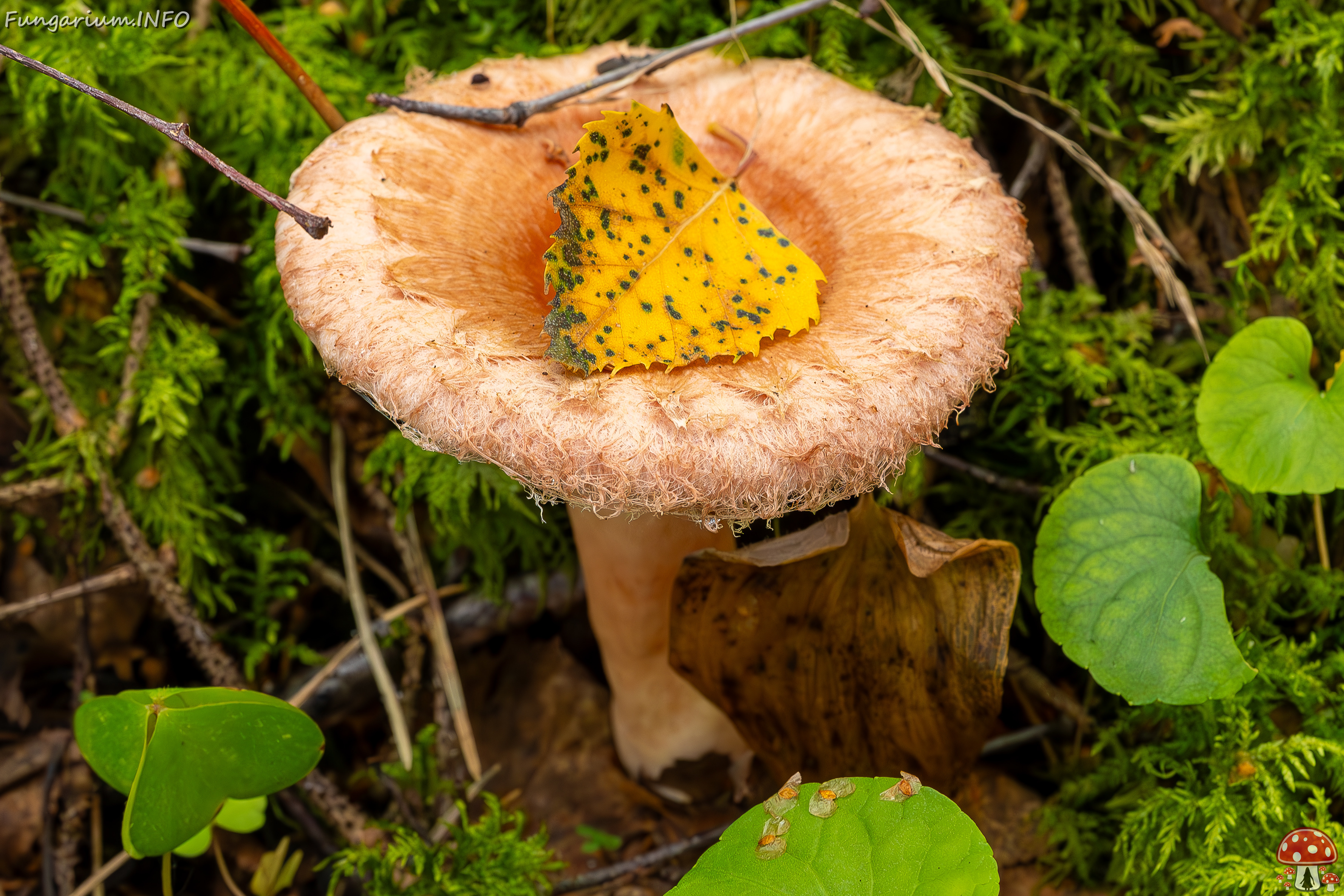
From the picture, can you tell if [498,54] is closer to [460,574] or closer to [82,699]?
[460,574]

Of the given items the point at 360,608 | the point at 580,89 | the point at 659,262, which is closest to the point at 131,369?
the point at 360,608

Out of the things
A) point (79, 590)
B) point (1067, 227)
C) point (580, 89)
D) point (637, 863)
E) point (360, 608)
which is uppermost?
point (580, 89)

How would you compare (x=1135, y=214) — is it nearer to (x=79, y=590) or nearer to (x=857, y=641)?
(x=857, y=641)

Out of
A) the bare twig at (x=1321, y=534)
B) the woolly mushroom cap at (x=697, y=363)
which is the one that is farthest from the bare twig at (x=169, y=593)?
the bare twig at (x=1321, y=534)

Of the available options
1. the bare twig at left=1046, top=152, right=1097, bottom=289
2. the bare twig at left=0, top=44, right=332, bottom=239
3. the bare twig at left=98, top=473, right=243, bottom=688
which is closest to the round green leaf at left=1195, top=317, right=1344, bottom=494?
the bare twig at left=1046, top=152, right=1097, bottom=289

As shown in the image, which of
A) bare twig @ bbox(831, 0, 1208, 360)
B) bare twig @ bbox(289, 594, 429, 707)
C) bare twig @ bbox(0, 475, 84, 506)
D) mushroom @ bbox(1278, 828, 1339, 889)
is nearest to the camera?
mushroom @ bbox(1278, 828, 1339, 889)

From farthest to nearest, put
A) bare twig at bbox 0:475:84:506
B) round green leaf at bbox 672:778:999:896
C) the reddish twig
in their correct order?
bare twig at bbox 0:475:84:506 → the reddish twig → round green leaf at bbox 672:778:999:896

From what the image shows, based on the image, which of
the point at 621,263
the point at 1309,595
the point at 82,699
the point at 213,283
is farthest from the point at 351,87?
the point at 1309,595

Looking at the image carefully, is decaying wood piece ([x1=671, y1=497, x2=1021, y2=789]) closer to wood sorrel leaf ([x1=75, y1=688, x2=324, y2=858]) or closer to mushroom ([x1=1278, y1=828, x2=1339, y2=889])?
mushroom ([x1=1278, y1=828, x2=1339, y2=889])
